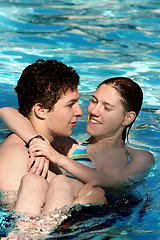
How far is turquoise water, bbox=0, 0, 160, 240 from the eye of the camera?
3.71m

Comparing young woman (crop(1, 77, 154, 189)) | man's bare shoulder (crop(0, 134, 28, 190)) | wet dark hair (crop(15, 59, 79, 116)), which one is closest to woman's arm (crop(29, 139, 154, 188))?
young woman (crop(1, 77, 154, 189))

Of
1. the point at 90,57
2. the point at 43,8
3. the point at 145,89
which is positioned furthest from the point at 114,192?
the point at 43,8

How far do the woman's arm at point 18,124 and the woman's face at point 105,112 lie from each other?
581 millimetres

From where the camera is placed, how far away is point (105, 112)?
4355mm

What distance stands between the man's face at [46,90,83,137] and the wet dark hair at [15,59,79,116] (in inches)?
1.9

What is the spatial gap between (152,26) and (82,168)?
7669 millimetres

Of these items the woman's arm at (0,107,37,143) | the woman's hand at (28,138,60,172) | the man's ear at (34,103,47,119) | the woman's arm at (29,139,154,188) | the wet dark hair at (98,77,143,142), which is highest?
the wet dark hair at (98,77,143,142)

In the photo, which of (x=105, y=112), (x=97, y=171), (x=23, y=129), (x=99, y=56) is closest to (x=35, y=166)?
(x=23, y=129)

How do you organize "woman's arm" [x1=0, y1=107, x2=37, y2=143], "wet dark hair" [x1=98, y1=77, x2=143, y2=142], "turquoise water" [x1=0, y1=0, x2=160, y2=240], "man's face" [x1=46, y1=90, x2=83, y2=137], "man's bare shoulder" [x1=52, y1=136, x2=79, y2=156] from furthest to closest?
1. "man's bare shoulder" [x1=52, y1=136, x2=79, y2=156]
2. "wet dark hair" [x1=98, y1=77, x2=143, y2=142]
3. "man's face" [x1=46, y1=90, x2=83, y2=137]
4. "woman's arm" [x1=0, y1=107, x2=37, y2=143]
5. "turquoise water" [x1=0, y1=0, x2=160, y2=240]

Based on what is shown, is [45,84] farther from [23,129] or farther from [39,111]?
[23,129]

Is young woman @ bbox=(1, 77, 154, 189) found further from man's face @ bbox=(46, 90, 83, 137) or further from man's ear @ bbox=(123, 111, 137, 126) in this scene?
man's face @ bbox=(46, 90, 83, 137)

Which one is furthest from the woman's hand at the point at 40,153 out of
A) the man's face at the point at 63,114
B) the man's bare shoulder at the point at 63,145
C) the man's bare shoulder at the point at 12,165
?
the man's bare shoulder at the point at 63,145

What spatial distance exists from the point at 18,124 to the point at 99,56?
16.7ft

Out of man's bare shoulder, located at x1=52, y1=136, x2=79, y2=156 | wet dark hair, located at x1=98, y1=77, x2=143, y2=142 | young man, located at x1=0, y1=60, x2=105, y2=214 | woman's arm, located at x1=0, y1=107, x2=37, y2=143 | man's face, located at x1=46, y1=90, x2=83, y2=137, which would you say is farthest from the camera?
man's bare shoulder, located at x1=52, y1=136, x2=79, y2=156
